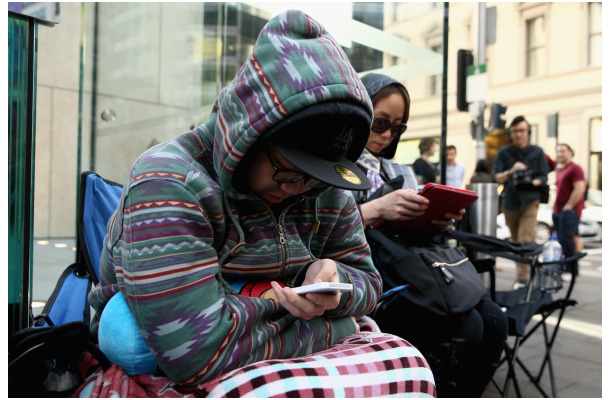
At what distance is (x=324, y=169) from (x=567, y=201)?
6421 mm

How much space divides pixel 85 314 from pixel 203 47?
12.0 ft

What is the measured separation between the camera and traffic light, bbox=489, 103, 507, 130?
5.21 m

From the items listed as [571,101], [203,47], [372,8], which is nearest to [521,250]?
[372,8]

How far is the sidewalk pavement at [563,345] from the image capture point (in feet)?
7.60

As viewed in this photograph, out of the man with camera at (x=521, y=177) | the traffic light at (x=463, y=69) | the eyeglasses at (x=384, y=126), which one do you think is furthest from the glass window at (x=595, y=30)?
the eyeglasses at (x=384, y=126)

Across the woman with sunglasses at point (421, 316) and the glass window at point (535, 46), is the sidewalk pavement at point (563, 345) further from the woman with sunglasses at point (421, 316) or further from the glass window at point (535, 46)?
the glass window at point (535, 46)

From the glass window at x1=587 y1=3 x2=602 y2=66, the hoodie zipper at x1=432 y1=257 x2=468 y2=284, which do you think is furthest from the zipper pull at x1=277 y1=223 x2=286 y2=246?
the glass window at x1=587 y1=3 x2=602 y2=66

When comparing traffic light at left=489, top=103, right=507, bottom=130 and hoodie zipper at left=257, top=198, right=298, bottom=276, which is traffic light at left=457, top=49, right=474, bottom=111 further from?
hoodie zipper at left=257, top=198, right=298, bottom=276

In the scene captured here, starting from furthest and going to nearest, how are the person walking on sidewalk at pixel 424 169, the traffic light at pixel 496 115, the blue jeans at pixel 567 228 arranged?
the blue jeans at pixel 567 228 < the person walking on sidewalk at pixel 424 169 < the traffic light at pixel 496 115

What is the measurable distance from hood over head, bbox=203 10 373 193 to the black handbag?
92 cm

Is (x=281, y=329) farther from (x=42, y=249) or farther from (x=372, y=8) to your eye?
(x=372, y=8)

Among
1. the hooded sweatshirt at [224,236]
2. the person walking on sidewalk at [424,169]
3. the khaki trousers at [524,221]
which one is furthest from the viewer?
the khaki trousers at [524,221]

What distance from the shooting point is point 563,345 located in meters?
3.60

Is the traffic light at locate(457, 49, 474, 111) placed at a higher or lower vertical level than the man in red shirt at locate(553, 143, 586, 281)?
higher
